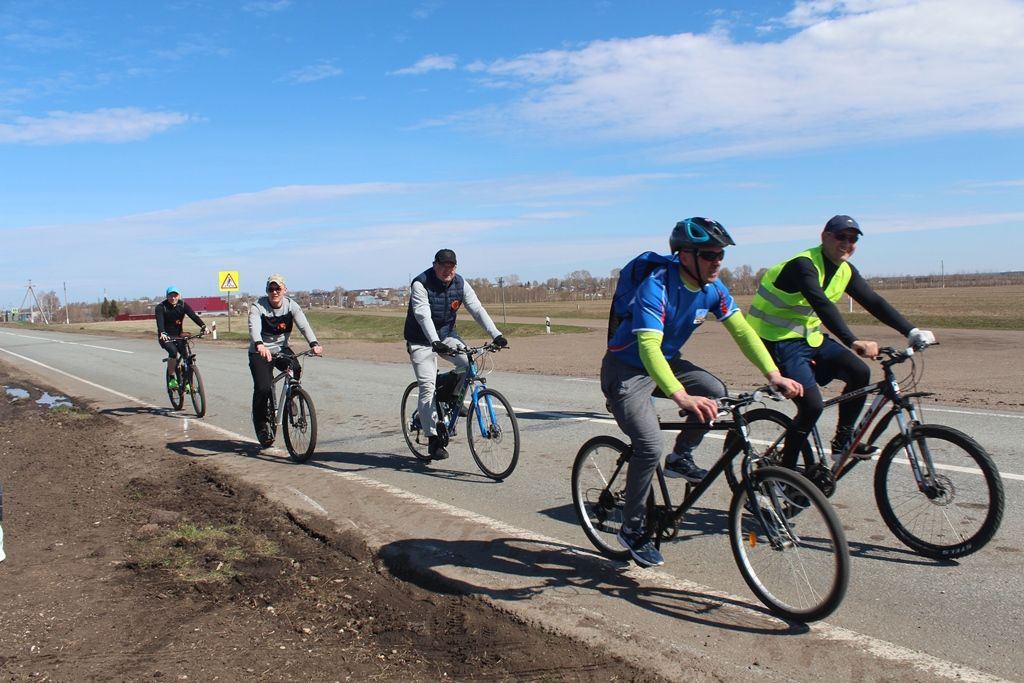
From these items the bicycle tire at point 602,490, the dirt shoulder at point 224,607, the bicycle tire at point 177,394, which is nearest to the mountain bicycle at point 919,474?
the bicycle tire at point 602,490

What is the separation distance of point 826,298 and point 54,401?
14.5 meters

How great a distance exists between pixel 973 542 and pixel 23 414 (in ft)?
42.1

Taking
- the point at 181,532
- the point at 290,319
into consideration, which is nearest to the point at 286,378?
the point at 290,319

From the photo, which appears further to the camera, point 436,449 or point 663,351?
point 436,449

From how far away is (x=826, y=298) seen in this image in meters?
5.16

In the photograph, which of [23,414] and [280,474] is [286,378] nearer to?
[280,474]

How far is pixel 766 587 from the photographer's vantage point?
4184mm

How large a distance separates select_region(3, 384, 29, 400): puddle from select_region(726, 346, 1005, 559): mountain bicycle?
1534cm

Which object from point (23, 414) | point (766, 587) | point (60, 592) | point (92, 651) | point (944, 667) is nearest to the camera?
point (944, 667)

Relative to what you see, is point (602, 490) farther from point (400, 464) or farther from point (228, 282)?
point (228, 282)

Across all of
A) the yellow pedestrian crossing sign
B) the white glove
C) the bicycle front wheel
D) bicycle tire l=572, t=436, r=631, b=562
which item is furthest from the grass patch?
the yellow pedestrian crossing sign

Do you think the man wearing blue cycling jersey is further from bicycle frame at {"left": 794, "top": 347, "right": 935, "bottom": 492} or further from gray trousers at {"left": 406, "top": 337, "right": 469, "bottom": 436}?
gray trousers at {"left": 406, "top": 337, "right": 469, "bottom": 436}

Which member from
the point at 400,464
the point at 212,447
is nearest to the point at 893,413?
the point at 400,464

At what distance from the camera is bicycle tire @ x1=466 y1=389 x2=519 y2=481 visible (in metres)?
7.30
